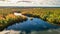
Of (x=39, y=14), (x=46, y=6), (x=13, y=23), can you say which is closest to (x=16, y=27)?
(x=13, y=23)

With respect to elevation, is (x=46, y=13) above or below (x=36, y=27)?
above

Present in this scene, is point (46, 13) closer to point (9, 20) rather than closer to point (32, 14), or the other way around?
point (32, 14)

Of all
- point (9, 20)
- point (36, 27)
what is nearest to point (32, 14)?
point (36, 27)

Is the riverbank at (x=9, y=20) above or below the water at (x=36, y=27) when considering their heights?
above

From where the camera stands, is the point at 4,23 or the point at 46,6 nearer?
the point at 4,23

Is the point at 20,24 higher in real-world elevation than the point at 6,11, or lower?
lower

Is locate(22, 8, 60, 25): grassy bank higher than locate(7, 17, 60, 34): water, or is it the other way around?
locate(22, 8, 60, 25): grassy bank

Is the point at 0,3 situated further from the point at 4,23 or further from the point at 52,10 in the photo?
the point at 52,10

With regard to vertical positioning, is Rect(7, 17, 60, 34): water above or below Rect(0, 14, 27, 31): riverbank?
below
